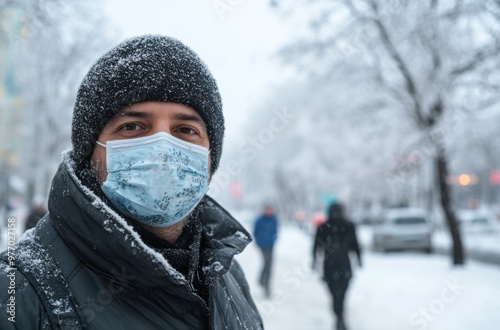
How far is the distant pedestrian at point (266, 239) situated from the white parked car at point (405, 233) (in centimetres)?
989

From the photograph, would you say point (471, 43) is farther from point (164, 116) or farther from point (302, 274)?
point (164, 116)

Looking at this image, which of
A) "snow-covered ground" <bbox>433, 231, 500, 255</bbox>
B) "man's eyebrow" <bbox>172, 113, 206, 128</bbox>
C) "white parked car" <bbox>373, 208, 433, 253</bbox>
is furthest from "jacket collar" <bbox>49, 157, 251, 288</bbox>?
"white parked car" <bbox>373, 208, 433, 253</bbox>

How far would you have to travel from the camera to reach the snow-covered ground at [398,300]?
7535 millimetres

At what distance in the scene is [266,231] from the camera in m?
9.96

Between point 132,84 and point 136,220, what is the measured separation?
47 cm

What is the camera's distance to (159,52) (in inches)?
68.1

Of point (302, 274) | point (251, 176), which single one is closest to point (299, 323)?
point (302, 274)

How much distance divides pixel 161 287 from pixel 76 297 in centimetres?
26

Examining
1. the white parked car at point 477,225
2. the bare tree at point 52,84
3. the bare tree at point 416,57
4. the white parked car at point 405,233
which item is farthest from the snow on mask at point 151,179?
the white parked car at point 477,225

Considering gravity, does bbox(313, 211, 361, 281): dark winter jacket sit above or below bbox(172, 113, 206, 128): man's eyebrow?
below

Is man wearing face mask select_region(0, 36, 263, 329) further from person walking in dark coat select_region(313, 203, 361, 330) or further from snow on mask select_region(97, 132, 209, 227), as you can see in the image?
person walking in dark coat select_region(313, 203, 361, 330)

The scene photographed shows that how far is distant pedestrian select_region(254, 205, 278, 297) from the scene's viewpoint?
32.2 feet

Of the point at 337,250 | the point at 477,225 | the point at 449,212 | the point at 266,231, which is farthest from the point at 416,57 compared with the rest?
the point at 477,225

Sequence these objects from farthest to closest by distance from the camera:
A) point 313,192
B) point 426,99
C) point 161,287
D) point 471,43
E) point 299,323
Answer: point 313,192
point 426,99
point 471,43
point 299,323
point 161,287
